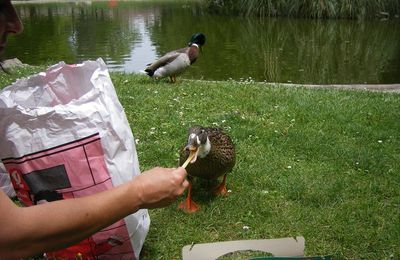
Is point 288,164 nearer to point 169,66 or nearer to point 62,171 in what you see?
point 62,171

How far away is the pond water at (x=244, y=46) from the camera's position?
9.21m

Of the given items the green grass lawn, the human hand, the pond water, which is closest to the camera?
the human hand

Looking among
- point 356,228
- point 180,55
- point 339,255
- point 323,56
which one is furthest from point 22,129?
point 323,56

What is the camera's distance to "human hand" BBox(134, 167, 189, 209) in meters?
1.47

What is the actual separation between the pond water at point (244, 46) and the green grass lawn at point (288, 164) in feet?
11.7

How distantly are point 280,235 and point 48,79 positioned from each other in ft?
4.86

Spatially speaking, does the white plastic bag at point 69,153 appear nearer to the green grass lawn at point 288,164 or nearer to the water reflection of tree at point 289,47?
the green grass lawn at point 288,164

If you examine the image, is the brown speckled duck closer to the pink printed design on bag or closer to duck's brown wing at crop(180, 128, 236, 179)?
duck's brown wing at crop(180, 128, 236, 179)

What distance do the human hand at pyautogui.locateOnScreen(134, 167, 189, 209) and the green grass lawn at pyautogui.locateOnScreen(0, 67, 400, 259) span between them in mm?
1023

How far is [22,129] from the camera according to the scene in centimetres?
207

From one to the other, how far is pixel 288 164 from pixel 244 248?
143 cm

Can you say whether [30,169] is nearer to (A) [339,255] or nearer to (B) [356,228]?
(A) [339,255]

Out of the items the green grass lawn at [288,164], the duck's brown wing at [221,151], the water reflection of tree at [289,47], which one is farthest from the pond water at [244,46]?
the duck's brown wing at [221,151]

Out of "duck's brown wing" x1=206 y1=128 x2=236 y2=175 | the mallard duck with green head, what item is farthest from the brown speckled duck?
the mallard duck with green head
